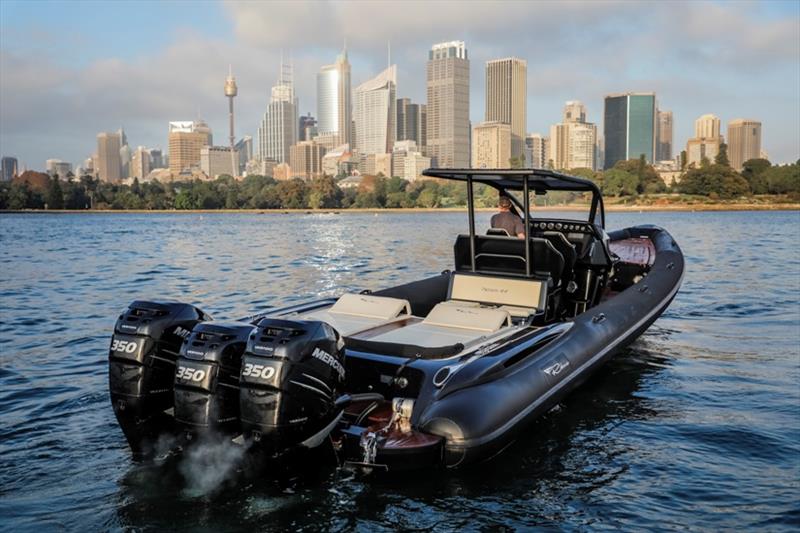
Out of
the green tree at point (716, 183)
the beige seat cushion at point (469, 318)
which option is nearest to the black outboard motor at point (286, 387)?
the beige seat cushion at point (469, 318)

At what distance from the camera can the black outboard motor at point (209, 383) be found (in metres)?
5.01

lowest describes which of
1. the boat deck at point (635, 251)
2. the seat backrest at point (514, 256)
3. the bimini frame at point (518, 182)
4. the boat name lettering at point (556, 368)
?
the boat name lettering at point (556, 368)

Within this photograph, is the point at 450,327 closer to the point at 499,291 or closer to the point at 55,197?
the point at 499,291

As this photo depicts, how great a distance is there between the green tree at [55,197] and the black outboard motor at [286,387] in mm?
129304

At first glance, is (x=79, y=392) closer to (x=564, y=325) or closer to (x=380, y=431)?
(x=380, y=431)

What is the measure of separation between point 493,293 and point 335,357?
290 centimetres

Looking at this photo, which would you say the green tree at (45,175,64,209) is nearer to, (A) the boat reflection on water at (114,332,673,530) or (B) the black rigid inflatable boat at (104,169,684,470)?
(B) the black rigid inflatable boat at (104,169,684,470)

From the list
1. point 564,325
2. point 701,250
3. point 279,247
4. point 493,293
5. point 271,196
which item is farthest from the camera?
point 271,196

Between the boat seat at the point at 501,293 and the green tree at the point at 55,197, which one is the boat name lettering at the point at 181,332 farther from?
the green tree at the point at 55,197

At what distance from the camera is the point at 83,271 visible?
23906mm

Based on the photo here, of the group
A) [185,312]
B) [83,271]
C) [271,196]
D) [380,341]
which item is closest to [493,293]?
[380,341]

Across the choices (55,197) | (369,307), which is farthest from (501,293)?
(55,197)

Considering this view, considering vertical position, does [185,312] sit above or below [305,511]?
above

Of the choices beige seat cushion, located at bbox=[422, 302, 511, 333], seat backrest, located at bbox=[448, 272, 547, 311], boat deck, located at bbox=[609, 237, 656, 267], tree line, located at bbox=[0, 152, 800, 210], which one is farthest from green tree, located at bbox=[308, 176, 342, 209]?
beige seat cushion, located at bbox=[422, 302, 511, 333]
